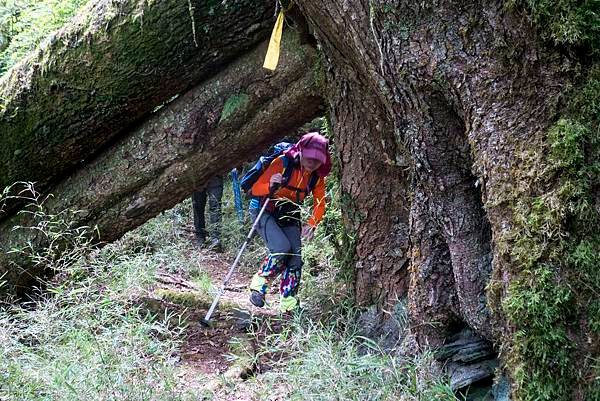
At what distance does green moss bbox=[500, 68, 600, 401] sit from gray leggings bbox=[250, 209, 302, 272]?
9.82 ft

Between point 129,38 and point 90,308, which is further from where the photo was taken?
point 129,38

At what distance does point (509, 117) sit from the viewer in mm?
2709

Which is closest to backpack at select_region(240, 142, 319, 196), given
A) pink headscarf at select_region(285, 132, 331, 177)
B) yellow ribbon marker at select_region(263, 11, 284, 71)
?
pink headscarf at select_region(285, 132, 331, 177)

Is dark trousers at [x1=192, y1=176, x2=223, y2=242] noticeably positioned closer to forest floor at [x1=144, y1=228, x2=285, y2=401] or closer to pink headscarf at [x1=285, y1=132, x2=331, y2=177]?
forest floor at [x1=144, y1=228, x2=285, y2=401]

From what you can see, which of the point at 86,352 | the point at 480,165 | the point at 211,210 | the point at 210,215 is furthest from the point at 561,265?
the point at 210,215

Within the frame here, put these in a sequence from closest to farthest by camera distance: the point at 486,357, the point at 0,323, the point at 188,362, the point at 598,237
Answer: the point at 598,237 → the point at 486,357 → the point at 0,323 → the point at 188,362

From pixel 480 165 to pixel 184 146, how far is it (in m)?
2.83

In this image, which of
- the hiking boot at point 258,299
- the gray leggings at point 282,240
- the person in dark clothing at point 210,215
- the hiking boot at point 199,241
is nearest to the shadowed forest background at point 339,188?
the hiking boot at point 258,299

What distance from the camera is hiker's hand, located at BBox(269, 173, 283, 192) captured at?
5414 millimetres

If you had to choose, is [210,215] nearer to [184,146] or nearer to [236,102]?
[184,146]

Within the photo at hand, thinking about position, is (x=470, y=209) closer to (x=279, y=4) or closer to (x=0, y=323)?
(x=279, y=4)

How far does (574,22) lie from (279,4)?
2.26 m

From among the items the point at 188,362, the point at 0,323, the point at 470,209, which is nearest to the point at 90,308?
the point at 0,323

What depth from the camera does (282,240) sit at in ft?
18.0
